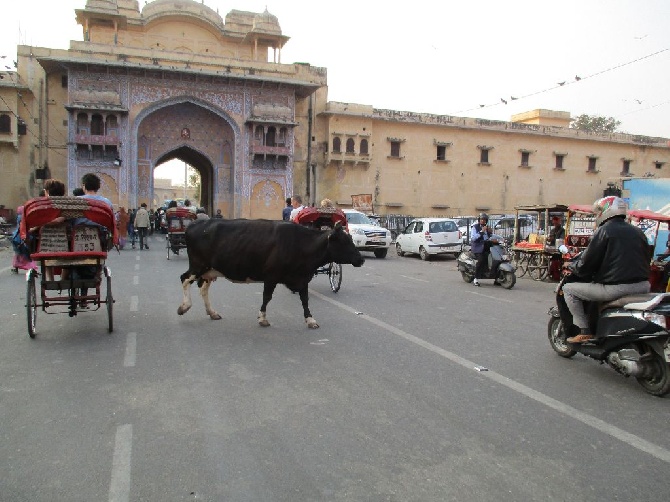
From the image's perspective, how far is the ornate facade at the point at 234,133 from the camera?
1121 inches

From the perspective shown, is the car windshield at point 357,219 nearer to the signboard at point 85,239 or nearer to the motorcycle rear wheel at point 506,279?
the motorcycle rear wheel at point 506,279

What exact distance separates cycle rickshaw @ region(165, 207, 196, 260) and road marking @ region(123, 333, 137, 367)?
10.7 m

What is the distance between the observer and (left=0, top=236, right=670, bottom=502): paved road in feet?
9.78

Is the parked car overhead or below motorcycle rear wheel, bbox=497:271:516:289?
overhead

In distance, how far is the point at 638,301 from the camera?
15.4 ft

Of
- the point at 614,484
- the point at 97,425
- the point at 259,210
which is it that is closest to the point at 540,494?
the point at 614,484

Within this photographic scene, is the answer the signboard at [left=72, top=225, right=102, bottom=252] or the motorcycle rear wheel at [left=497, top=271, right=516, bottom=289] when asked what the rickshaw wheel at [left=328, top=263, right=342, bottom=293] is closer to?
the motorcycle rear wheel at [left=497, top=271, right=516, bottom=289]

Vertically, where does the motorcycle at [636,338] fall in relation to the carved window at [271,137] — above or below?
below

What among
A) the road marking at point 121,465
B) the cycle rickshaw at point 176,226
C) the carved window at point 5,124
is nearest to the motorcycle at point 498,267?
the cycle rickshaw at point 176,226

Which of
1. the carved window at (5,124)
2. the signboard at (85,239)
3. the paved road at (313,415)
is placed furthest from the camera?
the carved window at (5,124)

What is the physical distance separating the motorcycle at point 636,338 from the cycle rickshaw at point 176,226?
45.4 feet

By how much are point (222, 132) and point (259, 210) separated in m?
5.36

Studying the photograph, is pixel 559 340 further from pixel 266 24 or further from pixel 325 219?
pixel 266 24

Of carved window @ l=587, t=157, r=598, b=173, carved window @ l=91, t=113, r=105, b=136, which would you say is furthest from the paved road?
carved window @ l=587, t=157, r=598, b=173
